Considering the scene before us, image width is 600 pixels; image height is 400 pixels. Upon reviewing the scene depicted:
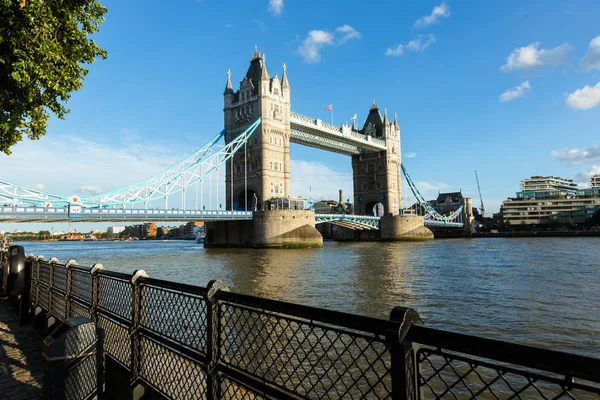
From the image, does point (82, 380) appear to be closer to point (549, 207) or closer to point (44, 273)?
point (44, 273)

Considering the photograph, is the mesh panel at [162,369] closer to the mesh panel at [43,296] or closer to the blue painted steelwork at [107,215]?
the mesh panel at [43,296]

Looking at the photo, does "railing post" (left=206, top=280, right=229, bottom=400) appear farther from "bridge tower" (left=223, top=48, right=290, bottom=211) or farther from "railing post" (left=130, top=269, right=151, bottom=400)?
"bridge tower" (left=223, top=48, right=290, bottom=211)

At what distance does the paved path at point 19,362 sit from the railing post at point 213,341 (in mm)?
2645

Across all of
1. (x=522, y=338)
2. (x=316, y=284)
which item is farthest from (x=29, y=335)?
(x=316, y=284)

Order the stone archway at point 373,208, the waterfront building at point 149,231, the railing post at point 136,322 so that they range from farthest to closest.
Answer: the waterfront building at point 149,231 → the stone archway at point 373,208 → the railing post at point 136,322

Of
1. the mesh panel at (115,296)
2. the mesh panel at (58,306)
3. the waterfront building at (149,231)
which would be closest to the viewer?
the mesh panel at (115,296)

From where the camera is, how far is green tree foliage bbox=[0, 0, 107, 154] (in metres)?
7.77

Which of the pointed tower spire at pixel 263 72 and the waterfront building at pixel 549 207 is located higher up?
the pointed tower spire at pixel 263 72

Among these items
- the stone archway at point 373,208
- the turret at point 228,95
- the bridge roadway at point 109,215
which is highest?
the turret at point 228,95

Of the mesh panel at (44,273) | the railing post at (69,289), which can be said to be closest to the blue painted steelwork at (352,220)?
the mesh panel at (44,273)

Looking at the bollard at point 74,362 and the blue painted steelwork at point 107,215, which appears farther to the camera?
the blue painted steelwork at point 107,215

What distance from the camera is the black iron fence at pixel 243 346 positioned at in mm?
1827

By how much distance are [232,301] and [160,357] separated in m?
1.61

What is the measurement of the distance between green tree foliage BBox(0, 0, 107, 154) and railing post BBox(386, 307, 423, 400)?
8.39 meters
